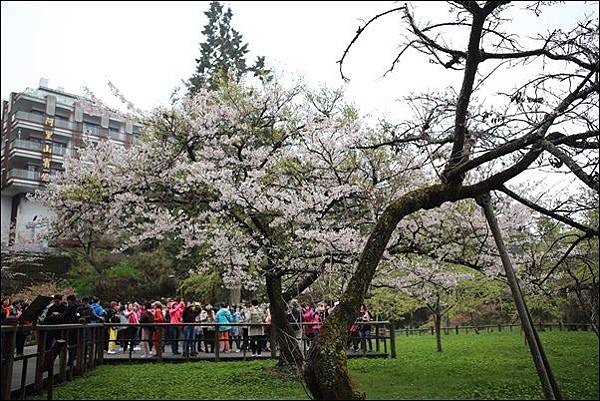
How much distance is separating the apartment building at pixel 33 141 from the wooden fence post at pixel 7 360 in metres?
25.1

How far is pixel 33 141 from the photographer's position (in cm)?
3447

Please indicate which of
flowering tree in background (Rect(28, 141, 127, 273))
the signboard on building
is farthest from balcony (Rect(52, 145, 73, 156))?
flowering tree in background (Rect(28, 141, 127, 273))

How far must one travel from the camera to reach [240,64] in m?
27.6

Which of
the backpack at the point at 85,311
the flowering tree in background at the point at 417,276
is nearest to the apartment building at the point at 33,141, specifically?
the backpack at the point at 85,311

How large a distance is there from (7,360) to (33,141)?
32964 mm

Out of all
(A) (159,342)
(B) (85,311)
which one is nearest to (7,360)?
(B) (85,311)

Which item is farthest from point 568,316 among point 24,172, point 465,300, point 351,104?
point 24,172

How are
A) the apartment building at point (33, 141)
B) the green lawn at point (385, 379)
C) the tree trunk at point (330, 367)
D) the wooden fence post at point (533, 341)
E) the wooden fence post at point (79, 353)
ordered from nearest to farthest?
the tree trunk at point (330, 367)
the wooden fence post at point (533, 341)
the green lawn at point (385, 379)
the wooden fence post at point (79, 353)
the apartment building at point (33, 141)

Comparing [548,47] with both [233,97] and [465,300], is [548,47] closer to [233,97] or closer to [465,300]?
[233,97]

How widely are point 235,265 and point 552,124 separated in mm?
6923

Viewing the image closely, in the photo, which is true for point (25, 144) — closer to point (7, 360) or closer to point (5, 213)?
point (5, 213)

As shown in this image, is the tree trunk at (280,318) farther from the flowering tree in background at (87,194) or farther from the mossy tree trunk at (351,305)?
the mossy tree trunk at (351,305)

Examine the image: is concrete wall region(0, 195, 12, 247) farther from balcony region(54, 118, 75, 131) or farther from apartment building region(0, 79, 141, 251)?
balcony region(54, 118, 75, 131)

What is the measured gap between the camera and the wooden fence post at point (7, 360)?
578 centimetres
